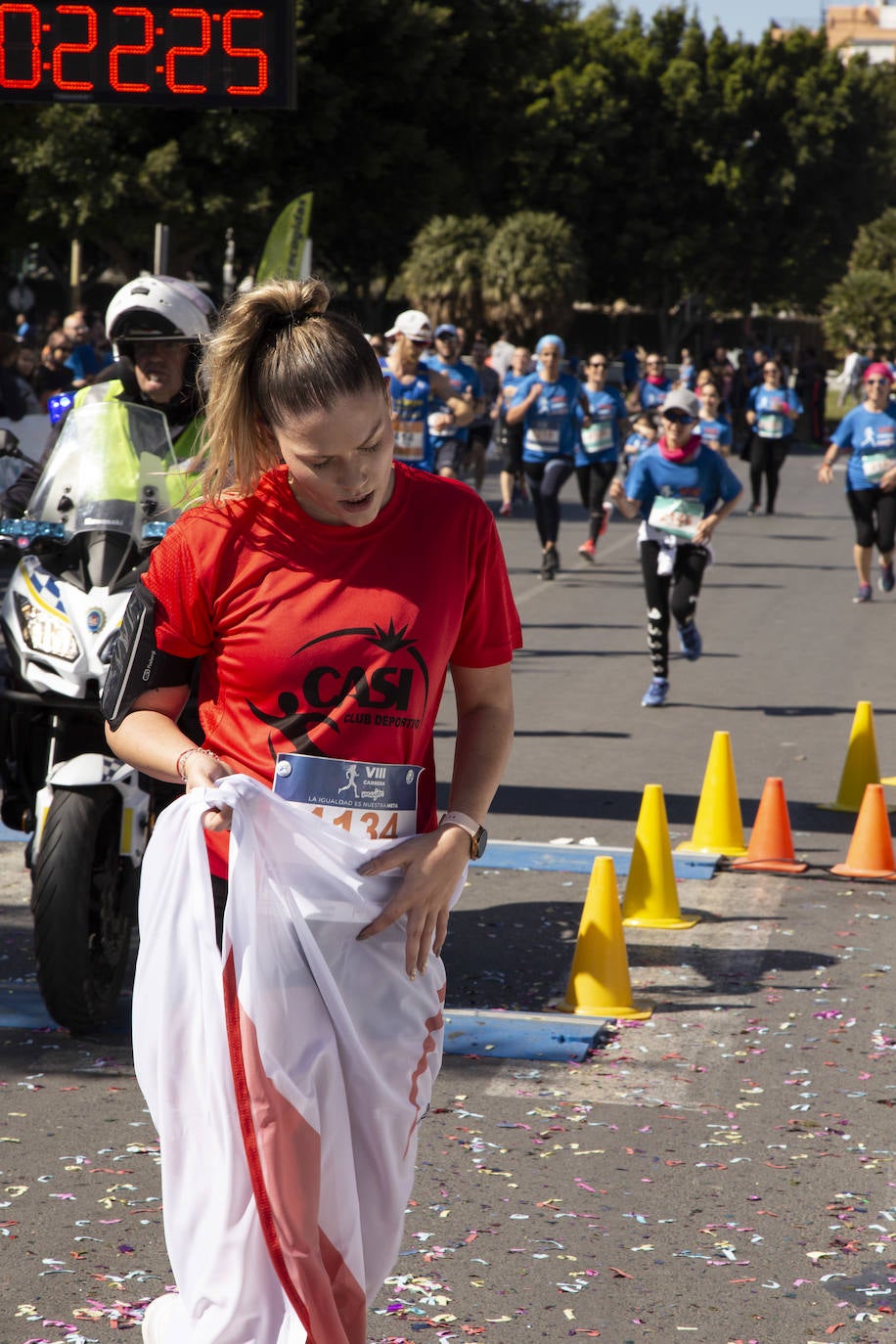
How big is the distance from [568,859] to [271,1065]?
5097mm

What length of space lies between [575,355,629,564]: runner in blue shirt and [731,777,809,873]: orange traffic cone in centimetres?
1116

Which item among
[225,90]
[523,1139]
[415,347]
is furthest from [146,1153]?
[415,347]

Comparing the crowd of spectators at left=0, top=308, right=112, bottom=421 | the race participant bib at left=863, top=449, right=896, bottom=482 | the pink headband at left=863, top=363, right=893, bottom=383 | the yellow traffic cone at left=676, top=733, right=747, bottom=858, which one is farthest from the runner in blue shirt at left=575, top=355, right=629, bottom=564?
the yellow traffic cone at left=676, top=733, right=747, bottom=858

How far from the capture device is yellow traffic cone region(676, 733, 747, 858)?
797cm

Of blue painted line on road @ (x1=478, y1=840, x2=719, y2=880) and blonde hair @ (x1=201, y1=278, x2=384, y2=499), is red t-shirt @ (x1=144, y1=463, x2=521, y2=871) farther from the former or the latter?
blue painted line on road @ (x1=478, y1=840, x2=719, y2=880)

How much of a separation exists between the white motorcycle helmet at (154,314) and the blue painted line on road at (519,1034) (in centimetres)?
216

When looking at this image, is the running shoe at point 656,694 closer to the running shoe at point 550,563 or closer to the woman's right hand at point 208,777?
the running shoe at point 550,563

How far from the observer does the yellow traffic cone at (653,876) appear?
689 centimetres

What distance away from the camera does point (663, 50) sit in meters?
65.4

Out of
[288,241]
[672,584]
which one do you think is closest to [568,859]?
[672,584]

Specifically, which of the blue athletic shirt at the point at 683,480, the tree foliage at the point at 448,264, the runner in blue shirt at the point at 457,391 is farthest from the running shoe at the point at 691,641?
the tree foliage at the point at 448,264

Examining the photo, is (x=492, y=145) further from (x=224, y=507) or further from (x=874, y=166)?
(x=224, y=507)

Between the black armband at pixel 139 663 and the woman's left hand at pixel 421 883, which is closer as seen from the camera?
the woman's left hand at pixel 421 883

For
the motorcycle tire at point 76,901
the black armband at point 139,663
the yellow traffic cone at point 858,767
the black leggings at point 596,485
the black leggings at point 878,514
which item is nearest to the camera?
the black armband at point 139,663
